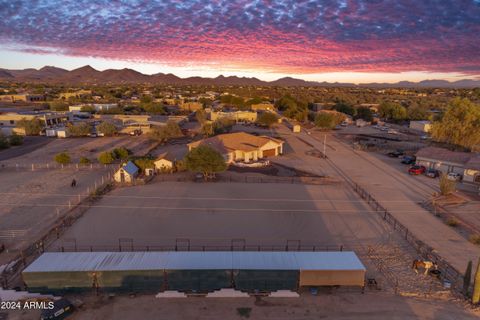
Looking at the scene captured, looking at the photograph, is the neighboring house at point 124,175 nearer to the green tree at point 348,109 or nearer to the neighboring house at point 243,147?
the neighboring house at point 243,147

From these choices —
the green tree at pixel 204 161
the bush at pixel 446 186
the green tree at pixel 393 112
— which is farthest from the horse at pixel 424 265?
the green tree at pixel 393 112

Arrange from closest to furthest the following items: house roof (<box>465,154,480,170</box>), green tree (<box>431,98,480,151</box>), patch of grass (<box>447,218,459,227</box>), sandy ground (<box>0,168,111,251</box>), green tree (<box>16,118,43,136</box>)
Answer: sandy ground (<box>0,168,111,251</box>), patch of grass (<box>447,218,459,227</box>), house roof (<box>465,154,480,170</box>), green tree (<box>431,98,480,151</box>), green tree (<box>16,118,43,136</box>)

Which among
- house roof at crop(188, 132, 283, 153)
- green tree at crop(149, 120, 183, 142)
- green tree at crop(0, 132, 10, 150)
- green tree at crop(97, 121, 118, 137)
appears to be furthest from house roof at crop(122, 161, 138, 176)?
green tree at crop(97, 121, 118, 137)

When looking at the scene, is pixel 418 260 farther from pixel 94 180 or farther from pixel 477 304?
pixel 94 180

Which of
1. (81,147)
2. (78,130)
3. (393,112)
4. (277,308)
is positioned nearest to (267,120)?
(393,112)

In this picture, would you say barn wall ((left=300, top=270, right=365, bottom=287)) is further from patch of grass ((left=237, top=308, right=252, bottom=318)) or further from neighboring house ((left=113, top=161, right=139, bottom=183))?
neighboring house ((left=113, top=161, right=139, bottom=183))
